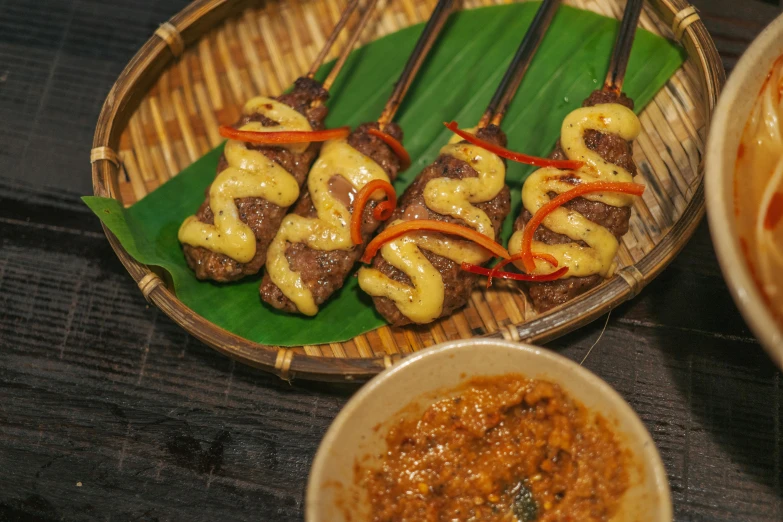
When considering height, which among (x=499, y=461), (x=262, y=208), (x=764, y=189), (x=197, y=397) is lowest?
(x=197, y=397)

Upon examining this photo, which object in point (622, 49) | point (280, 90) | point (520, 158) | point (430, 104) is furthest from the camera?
point (280, 90)

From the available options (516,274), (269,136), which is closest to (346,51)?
(269,136)

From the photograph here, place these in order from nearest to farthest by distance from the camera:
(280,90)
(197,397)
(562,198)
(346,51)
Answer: (562,198)
(197,397)
(346,51)
(280,90)

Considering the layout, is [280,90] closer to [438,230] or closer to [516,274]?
[438,230]

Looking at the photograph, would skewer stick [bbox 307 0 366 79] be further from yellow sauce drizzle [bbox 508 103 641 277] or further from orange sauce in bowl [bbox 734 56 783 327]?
orange sauce in bowl [bbox 734 56 783 327]

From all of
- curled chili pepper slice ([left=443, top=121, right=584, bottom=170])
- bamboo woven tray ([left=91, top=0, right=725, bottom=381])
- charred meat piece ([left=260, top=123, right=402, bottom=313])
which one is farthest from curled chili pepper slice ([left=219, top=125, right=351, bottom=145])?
curled chili pepper slice ([left=443, top=121, right=584, bottom=170])

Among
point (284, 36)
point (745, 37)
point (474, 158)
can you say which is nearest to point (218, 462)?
point (474, 158)

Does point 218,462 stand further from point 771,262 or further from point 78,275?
point 771,262
